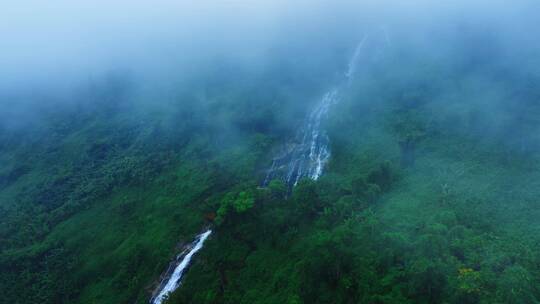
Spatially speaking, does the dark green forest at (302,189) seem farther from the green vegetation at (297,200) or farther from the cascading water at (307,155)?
the cascading water at (307,155)

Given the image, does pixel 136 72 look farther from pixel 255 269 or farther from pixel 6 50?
pixel 255 269

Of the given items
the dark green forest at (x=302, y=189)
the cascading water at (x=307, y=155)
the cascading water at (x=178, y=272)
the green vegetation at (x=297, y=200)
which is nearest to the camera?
the green vegetation at (x=297, y=200)

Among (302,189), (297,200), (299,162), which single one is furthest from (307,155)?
(297,200)

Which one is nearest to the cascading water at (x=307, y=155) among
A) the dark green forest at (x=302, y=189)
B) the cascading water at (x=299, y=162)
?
the cascading water at (x=299, y=162)

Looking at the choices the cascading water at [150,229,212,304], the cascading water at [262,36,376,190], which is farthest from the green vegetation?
the cascading water at [262,36,376,190]

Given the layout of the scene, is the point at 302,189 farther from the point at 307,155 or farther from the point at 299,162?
the point at 307,155

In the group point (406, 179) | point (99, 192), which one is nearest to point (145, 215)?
point (99, 192)
